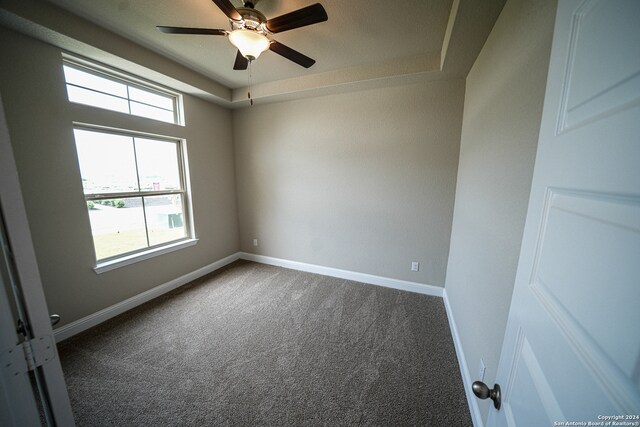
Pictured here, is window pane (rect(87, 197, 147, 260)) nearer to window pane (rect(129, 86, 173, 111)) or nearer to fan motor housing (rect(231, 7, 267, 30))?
window pane (rect(129, 86, 173, 111))

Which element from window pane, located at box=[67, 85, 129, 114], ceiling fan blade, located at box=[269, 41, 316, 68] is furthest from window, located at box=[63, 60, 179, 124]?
ceiling fan blade, located at box=[269, 41, 316, 68]

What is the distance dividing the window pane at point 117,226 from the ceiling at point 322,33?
4.53 ft

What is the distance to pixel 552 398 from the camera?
43cm

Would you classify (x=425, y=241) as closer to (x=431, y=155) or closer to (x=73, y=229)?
(x=431, y=155)

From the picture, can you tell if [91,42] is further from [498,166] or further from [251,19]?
[498,166]

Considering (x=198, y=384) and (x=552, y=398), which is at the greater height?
(x=552, y=398)

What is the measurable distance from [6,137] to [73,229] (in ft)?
6.37

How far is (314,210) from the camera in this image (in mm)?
3195

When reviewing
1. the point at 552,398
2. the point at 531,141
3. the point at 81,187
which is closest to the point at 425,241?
the point at 531,141

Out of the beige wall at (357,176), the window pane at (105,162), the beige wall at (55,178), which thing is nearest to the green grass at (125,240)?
the beige wall at (55,178)

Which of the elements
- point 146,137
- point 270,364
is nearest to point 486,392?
point 270,364

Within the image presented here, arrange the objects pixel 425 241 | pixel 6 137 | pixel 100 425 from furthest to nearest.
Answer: pixel 425 241 < pixel 100 425 < pixel 6 137

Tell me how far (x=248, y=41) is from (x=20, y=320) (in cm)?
181

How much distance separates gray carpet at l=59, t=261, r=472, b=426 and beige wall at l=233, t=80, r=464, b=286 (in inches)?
27.6
